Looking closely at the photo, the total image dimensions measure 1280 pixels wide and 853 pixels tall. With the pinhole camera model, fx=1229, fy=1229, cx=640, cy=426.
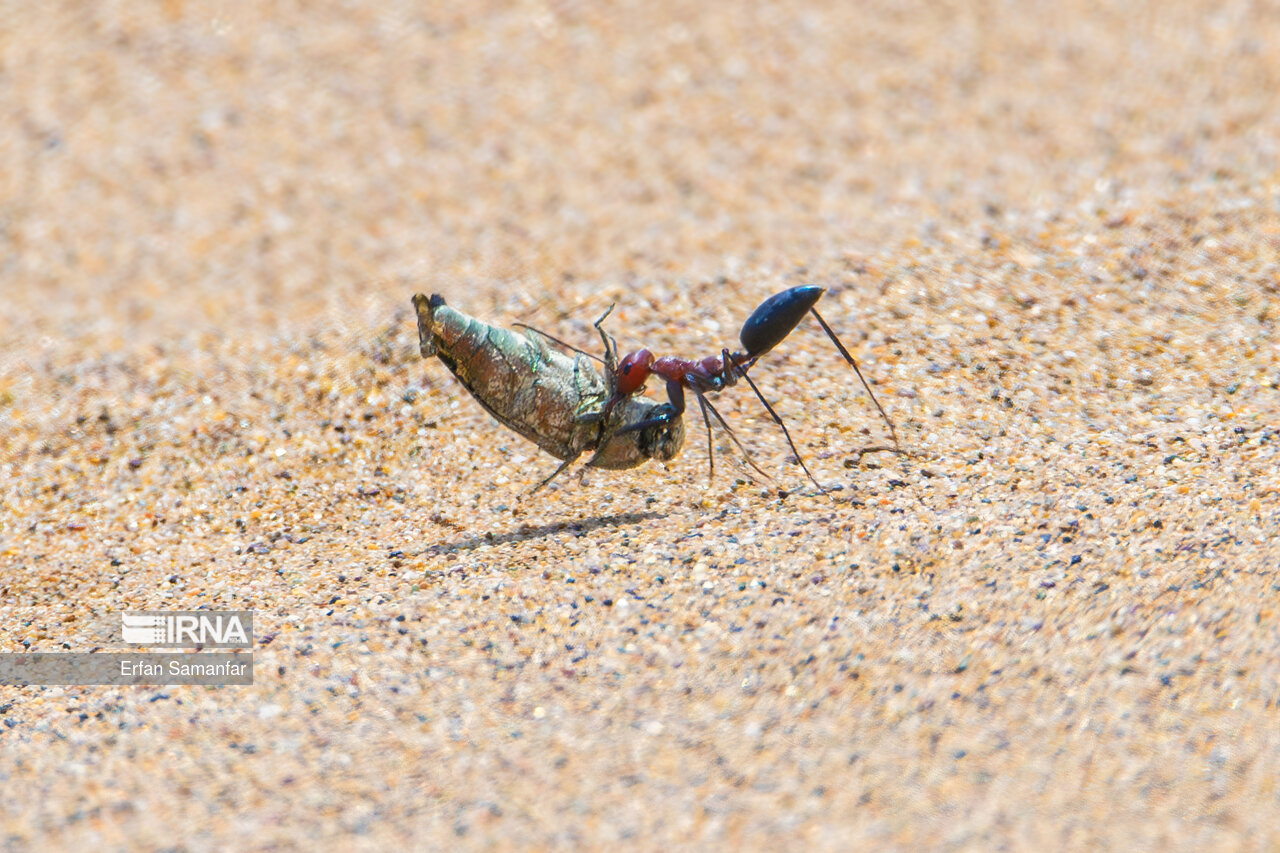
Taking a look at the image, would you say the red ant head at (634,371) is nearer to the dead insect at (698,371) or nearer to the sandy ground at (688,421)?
the dead insect at (698,371)

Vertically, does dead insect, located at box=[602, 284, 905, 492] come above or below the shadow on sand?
above

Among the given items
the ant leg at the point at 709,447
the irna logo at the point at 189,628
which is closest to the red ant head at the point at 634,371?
the ant leg at the point at 709,447

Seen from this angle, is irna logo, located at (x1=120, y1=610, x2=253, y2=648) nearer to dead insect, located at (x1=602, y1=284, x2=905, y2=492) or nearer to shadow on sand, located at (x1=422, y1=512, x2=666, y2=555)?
shadow on sand, located at (x1=422, y1=512, x2=666, y2=555)

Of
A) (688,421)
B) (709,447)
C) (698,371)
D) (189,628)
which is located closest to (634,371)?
(698,371)

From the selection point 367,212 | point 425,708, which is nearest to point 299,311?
point 367,212

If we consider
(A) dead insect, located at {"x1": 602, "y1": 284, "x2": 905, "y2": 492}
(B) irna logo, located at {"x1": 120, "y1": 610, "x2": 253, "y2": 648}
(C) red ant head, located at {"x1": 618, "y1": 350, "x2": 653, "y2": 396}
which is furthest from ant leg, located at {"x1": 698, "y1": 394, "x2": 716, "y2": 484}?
(B) irna logo, located at {"x1": 120, "y1": 610, "x2": 253, "y2": 648}

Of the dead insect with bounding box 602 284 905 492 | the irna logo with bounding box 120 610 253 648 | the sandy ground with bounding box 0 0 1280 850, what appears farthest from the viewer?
the dead insect with bounding box 602 284 905 492
